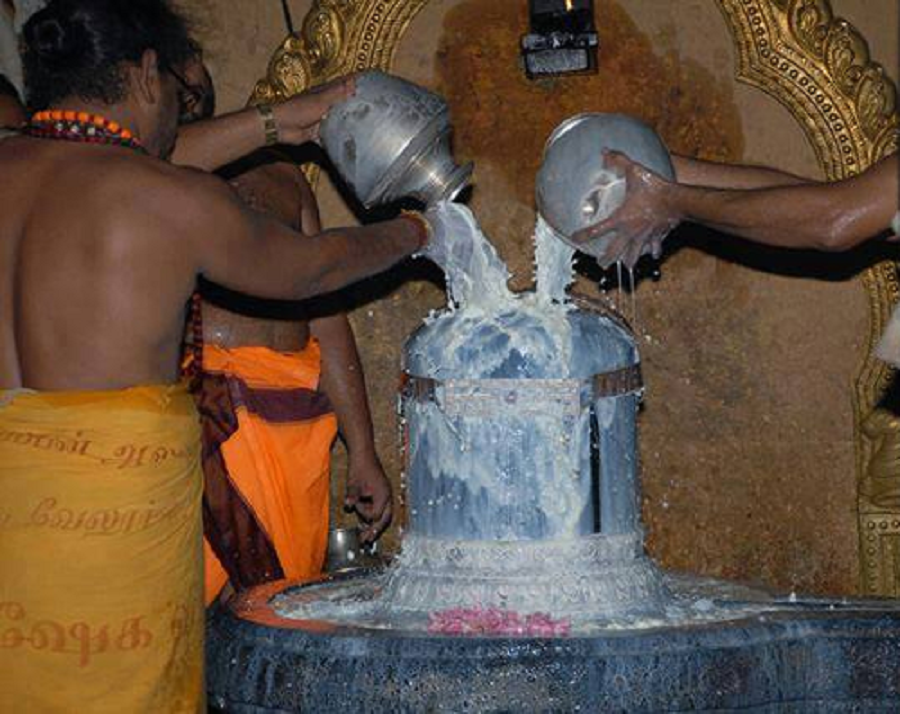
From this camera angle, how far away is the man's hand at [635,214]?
12.0ft

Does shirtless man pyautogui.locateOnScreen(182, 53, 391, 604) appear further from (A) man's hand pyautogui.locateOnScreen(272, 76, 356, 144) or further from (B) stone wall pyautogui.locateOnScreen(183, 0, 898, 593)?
(B) stone wall pyautogui.locateOnScreen(183, 0, 898, 593)

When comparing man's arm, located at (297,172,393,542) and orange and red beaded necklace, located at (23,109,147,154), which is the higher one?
orange and red beaded necklace, located at (23,109,147,154)

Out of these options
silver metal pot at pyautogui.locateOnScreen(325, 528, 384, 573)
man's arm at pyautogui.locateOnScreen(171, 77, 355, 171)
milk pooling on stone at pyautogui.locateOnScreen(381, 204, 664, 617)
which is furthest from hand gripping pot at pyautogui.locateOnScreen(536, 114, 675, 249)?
silver metal pot at pyautogui.locateOnScreen(325, 528, 384, 573)

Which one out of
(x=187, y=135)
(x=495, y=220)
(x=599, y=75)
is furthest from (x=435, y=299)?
(x=187, y=135)

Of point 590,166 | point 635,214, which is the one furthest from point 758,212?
point 590,166

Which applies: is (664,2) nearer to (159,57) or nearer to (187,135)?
(187,135)

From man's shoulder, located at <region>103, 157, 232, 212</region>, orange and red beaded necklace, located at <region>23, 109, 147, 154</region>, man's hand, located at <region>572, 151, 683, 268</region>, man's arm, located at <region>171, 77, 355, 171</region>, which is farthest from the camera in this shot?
man's arm, located at <region>171, 77, 355, 171</region>

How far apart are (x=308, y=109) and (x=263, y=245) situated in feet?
2.53

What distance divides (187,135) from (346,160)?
0.79m

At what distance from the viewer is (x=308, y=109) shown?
164 inches

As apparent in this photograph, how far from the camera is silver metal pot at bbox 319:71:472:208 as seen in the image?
3906 millimetres

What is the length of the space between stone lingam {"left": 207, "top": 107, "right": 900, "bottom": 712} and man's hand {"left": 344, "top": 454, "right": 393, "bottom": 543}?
134cm

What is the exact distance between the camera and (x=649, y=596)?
3.74 m

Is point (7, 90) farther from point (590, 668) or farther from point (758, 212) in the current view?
point (590, 668)
